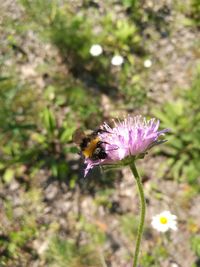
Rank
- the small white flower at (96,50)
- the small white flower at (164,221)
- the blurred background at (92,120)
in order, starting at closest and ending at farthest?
the small white flower at (164,221), the blurred background at (92,120), the small white flower at (96,50)

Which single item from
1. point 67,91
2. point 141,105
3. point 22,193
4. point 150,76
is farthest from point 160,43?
point 22,193

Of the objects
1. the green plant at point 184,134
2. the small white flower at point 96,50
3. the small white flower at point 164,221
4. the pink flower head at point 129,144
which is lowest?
the pink flower head at point 129,144

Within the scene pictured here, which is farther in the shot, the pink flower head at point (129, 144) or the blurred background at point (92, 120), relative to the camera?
the blurred background at point (92, 120)

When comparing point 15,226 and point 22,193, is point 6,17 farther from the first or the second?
point 15,226

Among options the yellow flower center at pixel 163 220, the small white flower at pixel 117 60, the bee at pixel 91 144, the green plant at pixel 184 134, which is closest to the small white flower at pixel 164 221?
the yellow flower center at pixel 163 220

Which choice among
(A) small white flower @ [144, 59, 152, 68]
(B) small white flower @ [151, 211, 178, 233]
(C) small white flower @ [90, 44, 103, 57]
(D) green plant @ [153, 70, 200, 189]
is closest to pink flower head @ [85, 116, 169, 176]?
(B) small white flower @ [151, 211, 178, 233]

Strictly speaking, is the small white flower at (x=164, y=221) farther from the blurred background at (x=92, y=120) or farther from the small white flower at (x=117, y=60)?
the small white flower at (x=117, y=60)
